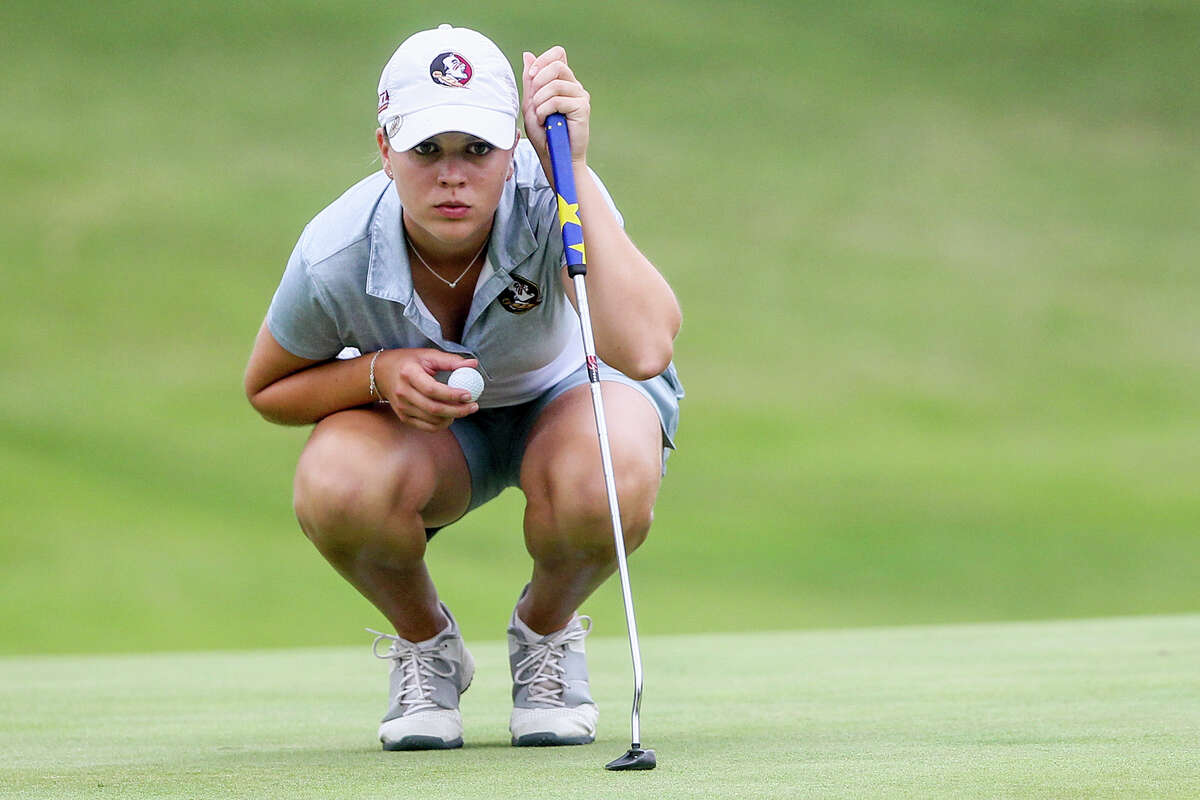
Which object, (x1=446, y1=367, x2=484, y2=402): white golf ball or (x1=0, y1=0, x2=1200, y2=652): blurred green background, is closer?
(x1=446, y1=367, x2=484, y2=402): white golf ball

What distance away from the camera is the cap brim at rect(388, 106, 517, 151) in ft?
5.95

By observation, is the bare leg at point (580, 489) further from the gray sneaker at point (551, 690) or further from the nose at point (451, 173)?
the nose at point (451, 173)

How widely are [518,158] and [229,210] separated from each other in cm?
825

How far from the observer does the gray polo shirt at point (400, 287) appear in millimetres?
1983

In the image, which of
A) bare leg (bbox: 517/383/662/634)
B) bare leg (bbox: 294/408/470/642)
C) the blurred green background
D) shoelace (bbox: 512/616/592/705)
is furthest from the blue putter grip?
the blurred green background

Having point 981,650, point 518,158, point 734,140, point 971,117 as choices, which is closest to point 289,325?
point 518,158

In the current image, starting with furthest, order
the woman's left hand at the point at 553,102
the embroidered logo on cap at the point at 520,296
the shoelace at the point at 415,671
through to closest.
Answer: the shoelace at the point at 415,671 → the embroidered logo on cap at the point at 520,296 → the woman's left hand at the point at 553,102

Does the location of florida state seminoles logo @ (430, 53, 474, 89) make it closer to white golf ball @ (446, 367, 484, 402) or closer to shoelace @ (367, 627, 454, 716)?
white golf ball @ (446, 367, 484, 402)

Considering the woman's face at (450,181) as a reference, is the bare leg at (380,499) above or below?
below

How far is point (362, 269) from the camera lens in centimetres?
199

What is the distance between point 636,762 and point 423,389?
0.53 meters

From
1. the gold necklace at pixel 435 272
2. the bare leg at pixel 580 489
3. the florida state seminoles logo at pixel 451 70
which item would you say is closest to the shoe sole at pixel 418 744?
the bare leg at pixel 580 489

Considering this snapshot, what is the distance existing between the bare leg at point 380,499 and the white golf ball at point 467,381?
210mm

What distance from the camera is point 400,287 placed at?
6.46 feet
